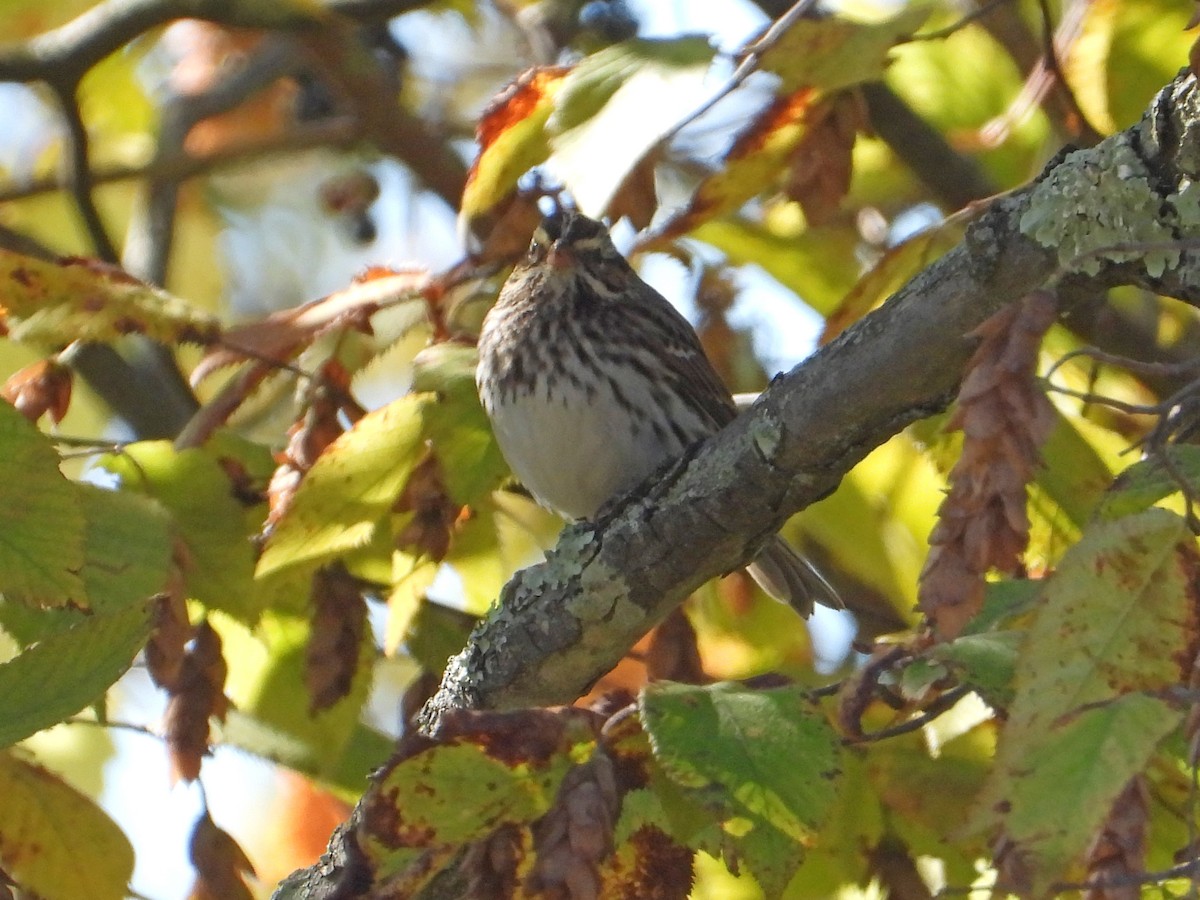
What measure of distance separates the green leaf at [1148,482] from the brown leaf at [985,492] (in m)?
0.24

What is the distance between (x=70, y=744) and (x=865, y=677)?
2.88 meters

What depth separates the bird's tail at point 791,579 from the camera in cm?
368

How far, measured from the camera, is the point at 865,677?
1.59m

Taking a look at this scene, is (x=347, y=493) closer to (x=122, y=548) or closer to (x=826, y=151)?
(x=122, y=548)

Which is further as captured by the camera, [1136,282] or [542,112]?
[542,112]

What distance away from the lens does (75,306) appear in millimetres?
2449

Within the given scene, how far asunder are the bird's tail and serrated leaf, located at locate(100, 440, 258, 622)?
145 centimetres

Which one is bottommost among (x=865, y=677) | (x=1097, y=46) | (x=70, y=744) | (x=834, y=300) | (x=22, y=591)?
(x=70, y=744)

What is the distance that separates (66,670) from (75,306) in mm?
1008

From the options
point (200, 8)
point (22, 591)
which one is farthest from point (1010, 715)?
point (200, 8)

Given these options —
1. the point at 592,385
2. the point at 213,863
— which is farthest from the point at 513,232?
the point at 213,863

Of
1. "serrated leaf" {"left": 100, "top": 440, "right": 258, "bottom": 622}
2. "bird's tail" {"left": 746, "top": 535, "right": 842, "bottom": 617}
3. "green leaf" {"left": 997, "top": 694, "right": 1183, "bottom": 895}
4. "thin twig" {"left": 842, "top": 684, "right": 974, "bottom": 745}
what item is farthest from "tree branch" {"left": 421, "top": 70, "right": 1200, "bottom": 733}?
"bird's tail" {"left": 746, "top": 535, "right": 842, "bottom": 617}

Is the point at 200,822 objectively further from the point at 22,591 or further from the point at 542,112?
the point at 542,112

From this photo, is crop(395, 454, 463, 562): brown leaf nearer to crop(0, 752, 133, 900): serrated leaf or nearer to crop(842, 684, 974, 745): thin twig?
crop(0, 752, 133, 900): serrated leaf
